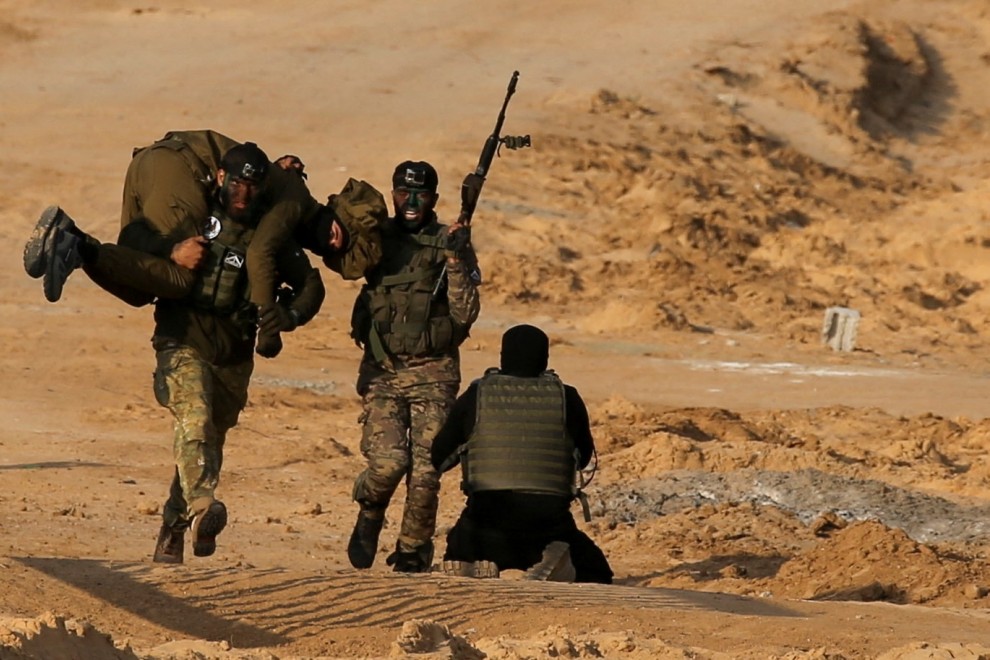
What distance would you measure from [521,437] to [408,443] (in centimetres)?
62

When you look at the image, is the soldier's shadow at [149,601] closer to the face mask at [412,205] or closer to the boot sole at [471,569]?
the boot sole at [471,569]

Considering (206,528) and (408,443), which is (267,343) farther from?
(408,443)

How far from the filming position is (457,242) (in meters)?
8.91

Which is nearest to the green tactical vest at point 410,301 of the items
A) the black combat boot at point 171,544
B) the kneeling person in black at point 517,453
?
the kneeling person in black at point 517,453

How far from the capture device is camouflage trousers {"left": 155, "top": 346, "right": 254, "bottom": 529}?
26.4 feet

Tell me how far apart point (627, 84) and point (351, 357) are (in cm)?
973

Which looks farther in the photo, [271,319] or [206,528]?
[271,319]

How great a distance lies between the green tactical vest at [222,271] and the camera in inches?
321

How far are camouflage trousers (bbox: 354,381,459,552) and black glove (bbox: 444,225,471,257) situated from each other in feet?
1.79

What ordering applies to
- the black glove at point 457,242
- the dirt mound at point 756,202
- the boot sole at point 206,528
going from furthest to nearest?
the dirt mound at point 756,202, the black glove at point 457,242, the boot sole at point 206,528

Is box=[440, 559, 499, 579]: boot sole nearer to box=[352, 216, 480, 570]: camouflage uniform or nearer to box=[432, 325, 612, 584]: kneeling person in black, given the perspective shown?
box=[432, 325, 612, 584]: kneeling person in black

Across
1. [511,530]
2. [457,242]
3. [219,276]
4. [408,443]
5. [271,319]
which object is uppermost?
[457,242]

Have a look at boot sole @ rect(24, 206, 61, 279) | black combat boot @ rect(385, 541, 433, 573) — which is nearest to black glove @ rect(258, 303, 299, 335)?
boot sole @ rect(24, 206, 61, 279)

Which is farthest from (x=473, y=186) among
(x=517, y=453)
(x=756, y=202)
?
(x=756, y=202)
